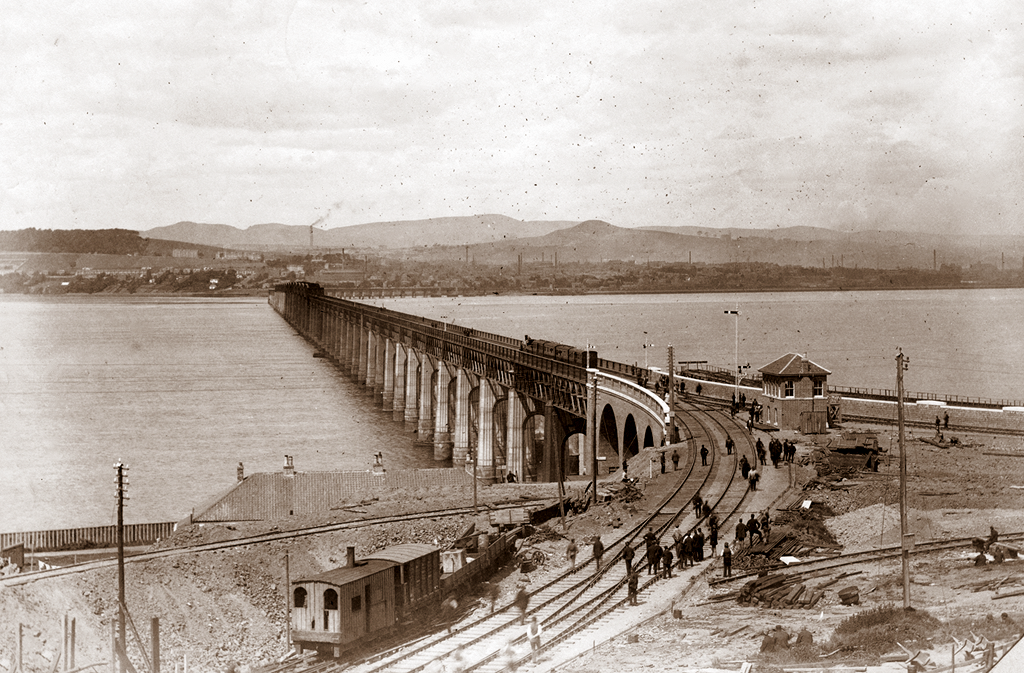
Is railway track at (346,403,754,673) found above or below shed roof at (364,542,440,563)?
below

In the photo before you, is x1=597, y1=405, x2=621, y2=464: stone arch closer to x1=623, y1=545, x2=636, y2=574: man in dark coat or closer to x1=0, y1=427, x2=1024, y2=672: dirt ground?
x1=0, y1=427, x2=1024, y2=672: dirt ground

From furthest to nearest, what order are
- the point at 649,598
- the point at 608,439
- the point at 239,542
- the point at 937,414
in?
the point at 608,439, the point at 937,414, the point at 239,542, the point at 649,598

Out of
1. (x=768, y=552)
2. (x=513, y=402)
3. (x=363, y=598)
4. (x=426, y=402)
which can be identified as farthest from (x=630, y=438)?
(x=426, y=402)

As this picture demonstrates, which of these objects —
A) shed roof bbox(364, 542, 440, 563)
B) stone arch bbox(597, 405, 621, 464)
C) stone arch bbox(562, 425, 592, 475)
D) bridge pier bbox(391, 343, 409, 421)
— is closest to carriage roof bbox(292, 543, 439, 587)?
shed roof bbox(364, 542, 440, 563)

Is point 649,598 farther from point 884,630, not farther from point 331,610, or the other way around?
point 331,610

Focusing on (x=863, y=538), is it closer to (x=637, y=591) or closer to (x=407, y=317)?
(x=637, y=591)

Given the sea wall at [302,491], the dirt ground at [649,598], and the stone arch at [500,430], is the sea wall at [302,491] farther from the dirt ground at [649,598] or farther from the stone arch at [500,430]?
the stone arch at [500,430]

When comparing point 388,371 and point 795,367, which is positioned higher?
point 795,367
